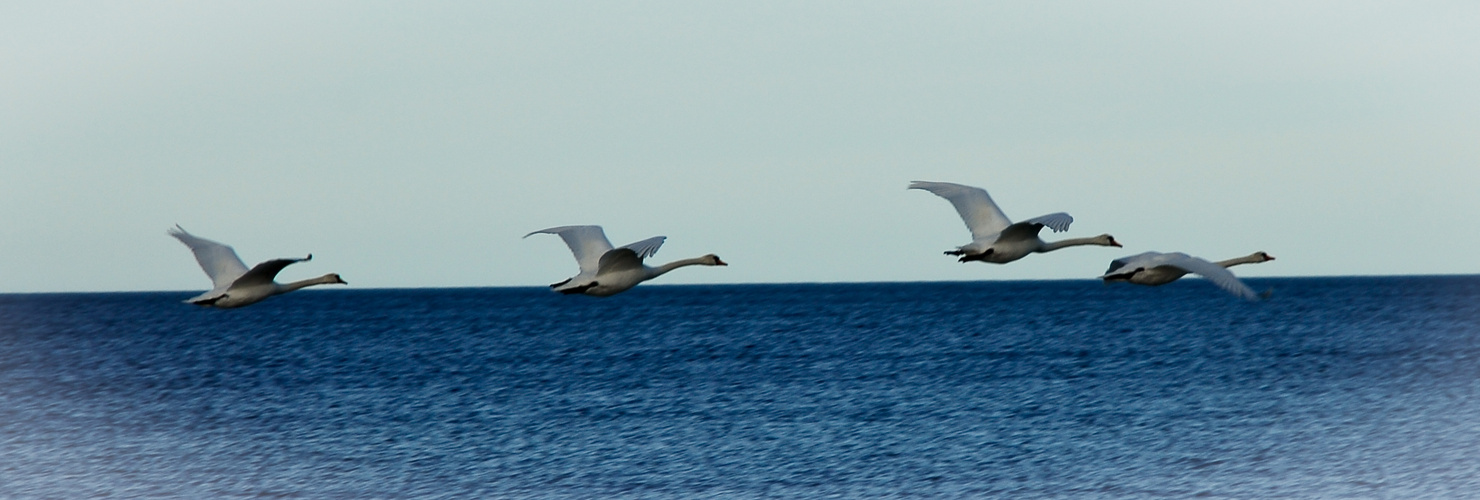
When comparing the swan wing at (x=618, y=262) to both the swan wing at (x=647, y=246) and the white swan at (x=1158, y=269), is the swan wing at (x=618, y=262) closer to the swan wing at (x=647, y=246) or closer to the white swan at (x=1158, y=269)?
the swan wing at (x=647, y=246)

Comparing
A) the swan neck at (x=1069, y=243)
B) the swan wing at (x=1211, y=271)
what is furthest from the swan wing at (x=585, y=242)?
the swan wing at (x=1211, y=271)

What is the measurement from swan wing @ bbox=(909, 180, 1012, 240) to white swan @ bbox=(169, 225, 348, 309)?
7737mm

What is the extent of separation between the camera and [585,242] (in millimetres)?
21188

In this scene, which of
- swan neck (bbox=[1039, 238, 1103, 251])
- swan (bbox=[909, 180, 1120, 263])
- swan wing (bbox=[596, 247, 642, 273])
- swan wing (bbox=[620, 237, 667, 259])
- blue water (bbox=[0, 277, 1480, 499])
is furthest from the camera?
blue water (bbox=[0, 277, 1480, 499])

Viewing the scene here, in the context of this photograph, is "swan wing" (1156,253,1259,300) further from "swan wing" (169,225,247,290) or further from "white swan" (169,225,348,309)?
"swan wing" (169,225,247,290)

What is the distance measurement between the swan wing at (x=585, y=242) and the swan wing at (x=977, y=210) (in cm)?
397

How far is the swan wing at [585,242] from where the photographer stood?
2106cm

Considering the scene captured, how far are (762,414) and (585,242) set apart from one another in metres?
22.1

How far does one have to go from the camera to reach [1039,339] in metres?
78.8

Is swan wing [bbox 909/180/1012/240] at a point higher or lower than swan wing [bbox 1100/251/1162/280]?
higher

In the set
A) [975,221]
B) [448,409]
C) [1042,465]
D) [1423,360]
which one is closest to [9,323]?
[448,409]

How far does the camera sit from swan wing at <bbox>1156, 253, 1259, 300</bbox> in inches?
630

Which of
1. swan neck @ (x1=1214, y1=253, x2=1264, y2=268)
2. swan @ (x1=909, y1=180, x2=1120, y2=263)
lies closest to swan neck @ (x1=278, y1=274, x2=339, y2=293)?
swan @ (x1=909, y1=180, x2=1120, y2=263)

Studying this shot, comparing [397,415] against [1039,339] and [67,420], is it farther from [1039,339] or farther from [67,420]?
[1039,339]
